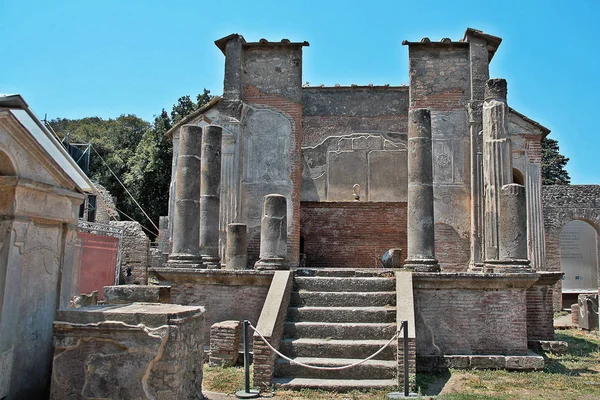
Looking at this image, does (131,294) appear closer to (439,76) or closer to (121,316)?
(121,316)

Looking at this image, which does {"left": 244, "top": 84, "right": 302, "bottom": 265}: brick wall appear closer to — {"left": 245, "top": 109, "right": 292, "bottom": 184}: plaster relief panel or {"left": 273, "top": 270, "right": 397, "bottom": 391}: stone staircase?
{"left": 245, "top": 109, "right": 292, "bottom": 184}: plaster relief panel

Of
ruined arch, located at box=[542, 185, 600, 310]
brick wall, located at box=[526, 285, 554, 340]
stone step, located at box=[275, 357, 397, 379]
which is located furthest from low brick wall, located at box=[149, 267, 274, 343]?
ruined arch, located at box=[542, 185, 600, 310]

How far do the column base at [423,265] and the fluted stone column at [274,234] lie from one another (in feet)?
7.98

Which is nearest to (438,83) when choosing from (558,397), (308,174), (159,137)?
(308,174)

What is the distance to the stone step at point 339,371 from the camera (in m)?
8.27

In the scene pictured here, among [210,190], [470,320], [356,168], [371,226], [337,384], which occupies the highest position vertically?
[356,168]

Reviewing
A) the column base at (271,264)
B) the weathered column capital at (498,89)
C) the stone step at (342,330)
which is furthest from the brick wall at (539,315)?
the column base at (271,264)

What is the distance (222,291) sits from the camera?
1061 cm

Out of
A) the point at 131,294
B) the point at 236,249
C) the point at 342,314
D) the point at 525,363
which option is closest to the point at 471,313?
the point at 525,363

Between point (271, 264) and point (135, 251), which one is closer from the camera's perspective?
point (271, 264)

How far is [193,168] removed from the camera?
11750 millimetres

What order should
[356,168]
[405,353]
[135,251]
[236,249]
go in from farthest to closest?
[135,251] → [356,168] → [236,249] → [405,353]

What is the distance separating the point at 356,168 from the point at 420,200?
28.8 feet

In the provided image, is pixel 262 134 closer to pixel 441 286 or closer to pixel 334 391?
pixel 441 286
